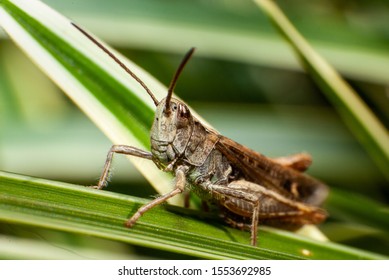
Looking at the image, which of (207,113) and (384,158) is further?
(207,113)

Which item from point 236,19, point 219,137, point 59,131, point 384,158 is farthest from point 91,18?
point 384,158

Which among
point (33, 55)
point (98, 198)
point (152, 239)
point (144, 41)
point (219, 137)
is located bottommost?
point (152, 239)

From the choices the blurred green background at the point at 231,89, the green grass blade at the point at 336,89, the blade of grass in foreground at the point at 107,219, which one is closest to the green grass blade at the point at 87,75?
the blade of grass in foreground at the point at 107,219

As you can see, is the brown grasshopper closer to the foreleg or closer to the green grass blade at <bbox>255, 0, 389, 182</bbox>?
the foreleg

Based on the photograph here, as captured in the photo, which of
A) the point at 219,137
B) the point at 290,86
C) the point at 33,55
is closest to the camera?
the point at 33,55

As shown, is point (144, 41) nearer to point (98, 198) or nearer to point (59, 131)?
point (59, 131)

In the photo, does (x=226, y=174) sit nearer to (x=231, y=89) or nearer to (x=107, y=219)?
(x=107, y=219)

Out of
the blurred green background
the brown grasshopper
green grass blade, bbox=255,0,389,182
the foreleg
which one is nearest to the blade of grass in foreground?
the brown grasshopper
